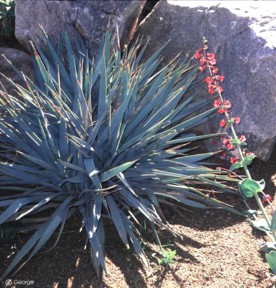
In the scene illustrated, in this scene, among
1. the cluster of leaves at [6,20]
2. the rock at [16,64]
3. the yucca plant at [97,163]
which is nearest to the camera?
the yucca plant at [97,163]

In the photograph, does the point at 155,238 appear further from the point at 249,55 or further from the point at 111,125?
the point at 249,55

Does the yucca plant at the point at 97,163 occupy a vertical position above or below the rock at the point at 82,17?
below

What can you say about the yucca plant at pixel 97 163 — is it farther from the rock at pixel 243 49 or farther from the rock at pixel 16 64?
the rock at pixel 16 64

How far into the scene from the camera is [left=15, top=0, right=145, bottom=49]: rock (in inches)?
170

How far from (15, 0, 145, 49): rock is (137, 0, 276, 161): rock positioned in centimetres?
38

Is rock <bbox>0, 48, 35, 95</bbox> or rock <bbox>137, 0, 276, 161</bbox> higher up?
rock <bbox>137, 0, 276, 161</bbox>

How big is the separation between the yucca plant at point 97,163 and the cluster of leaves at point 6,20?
146 cm

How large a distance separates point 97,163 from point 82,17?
1472 millimetres

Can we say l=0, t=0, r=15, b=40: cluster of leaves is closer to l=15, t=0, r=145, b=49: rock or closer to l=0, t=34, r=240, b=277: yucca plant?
l=15, t=0, r=145, b=49: rock

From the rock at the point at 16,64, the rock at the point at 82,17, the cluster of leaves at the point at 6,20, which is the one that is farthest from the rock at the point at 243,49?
the cluster of leaves at the point at 6,20

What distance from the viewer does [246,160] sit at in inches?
124

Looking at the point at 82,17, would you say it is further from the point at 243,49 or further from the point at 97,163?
the point at 97,163

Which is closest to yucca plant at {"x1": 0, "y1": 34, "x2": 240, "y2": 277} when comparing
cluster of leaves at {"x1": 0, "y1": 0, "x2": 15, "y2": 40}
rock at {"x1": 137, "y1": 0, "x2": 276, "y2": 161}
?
rock at {"x1": 137, "y1": 0, "x2": 276, "y2": 161}

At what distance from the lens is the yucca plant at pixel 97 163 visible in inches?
123
